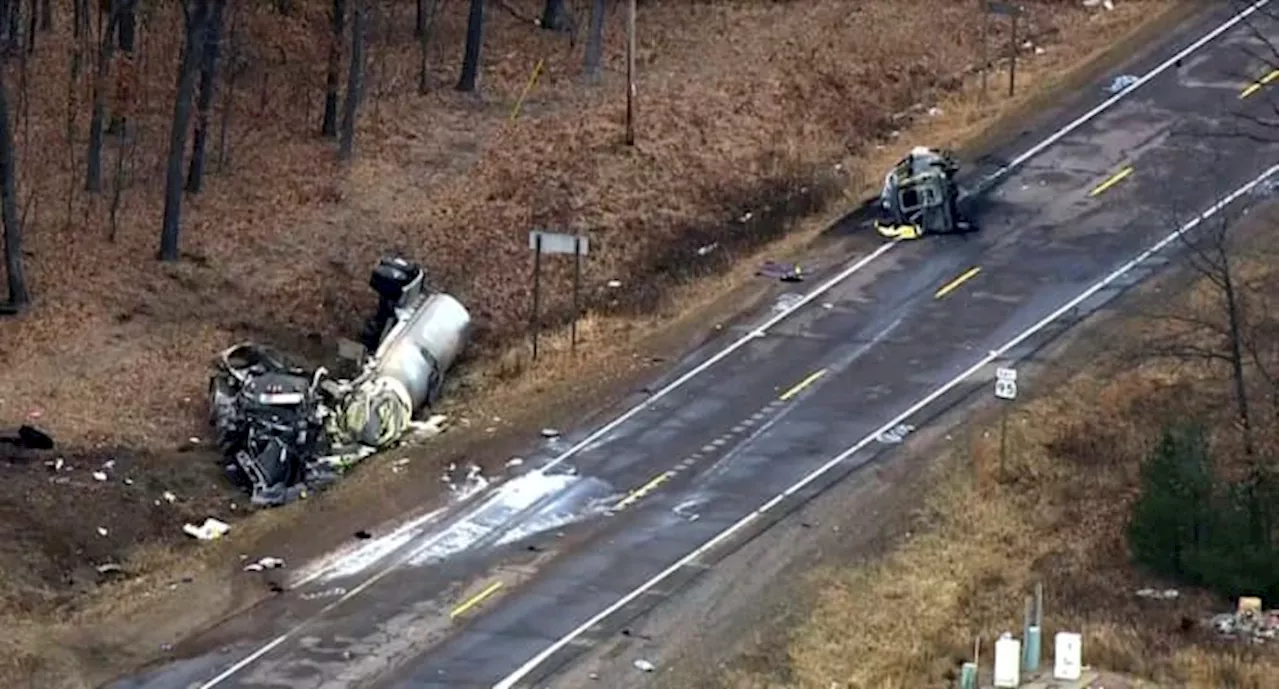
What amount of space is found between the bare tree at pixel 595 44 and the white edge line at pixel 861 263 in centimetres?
978

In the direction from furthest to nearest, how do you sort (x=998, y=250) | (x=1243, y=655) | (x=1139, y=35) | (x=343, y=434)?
(x=1139, y=35) → (x=998, y=250) → (x=343, y=434) → (x=1243, y=655)

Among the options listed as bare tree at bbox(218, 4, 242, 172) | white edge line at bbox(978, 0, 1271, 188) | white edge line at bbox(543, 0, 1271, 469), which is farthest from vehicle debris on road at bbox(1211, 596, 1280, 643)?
bare tree at bbox(218, 4, 242, 172)

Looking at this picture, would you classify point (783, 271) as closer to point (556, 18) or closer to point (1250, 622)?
point (1250, 622)

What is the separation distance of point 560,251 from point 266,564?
902cm

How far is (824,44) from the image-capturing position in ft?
190

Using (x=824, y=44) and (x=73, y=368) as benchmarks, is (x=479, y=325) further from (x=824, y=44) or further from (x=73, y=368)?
(x=824, y=44)

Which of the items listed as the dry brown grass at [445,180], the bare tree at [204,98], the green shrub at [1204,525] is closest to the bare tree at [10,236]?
the dry brown grass at [445,180]

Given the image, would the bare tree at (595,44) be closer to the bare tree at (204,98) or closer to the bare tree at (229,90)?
the bare tree at (229,90)

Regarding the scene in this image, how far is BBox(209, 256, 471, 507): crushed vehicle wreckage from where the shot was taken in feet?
125

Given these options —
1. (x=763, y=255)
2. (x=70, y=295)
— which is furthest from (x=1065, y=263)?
(x=70, y=295)

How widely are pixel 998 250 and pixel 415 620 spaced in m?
16.9

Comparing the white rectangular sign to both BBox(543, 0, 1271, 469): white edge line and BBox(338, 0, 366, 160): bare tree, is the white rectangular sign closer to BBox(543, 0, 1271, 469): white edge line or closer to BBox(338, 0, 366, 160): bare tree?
BBox(543, 0, 1271, 469): white edge line

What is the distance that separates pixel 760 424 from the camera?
3981cm

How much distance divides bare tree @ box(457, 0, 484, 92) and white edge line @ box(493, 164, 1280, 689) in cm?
1529
